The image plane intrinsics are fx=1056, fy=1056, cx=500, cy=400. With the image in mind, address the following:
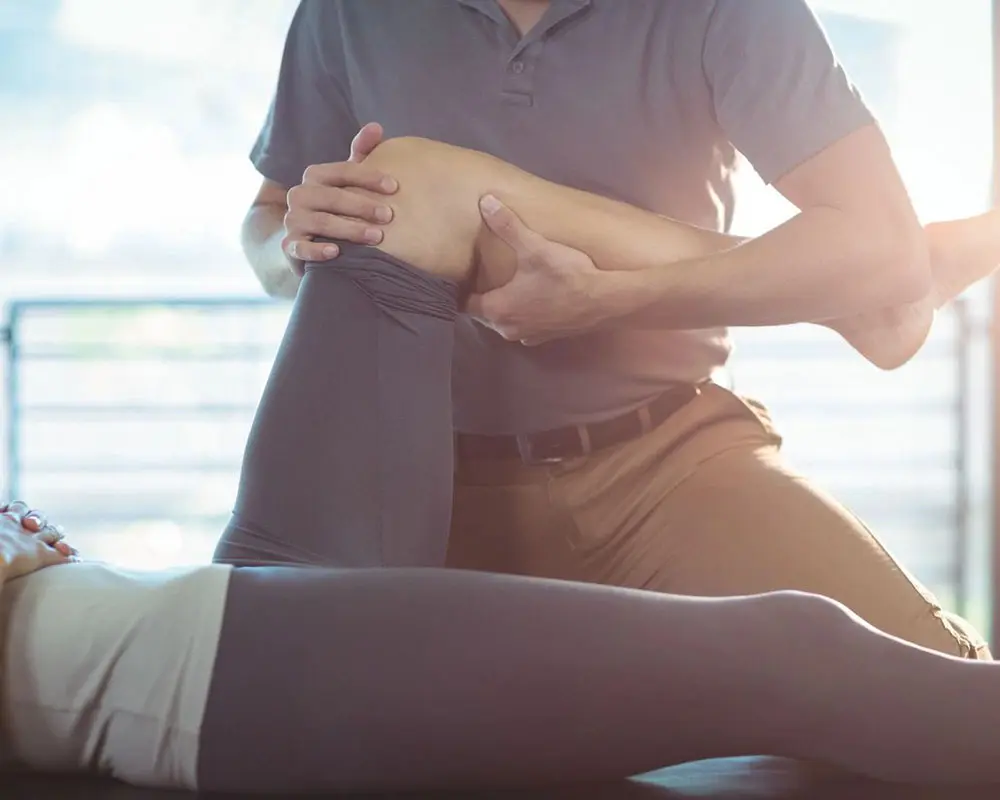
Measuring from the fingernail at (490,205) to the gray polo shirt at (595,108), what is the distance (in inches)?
11.0

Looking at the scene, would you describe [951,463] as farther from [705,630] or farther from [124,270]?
[124,270]

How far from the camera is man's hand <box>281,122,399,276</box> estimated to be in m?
1.17

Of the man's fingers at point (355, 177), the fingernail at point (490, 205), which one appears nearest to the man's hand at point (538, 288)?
the fingernail at point (490, 205)

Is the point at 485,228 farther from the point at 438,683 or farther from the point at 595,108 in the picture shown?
the point at 438,683

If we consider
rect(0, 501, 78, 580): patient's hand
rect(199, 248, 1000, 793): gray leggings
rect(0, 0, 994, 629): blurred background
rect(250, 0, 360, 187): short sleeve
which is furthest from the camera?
rect(0, 0, 994, 629): blurred background

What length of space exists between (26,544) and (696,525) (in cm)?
82

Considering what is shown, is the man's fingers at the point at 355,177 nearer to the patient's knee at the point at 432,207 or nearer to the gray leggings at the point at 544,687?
the patient's knee at the point at 432,207

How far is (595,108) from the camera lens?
142 cm

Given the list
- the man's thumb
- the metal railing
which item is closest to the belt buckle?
the man's thumb

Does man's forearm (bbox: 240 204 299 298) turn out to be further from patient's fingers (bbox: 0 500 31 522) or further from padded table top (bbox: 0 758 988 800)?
padded table top (bbox: 0 758 988 800)

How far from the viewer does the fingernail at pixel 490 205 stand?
1.19 meters

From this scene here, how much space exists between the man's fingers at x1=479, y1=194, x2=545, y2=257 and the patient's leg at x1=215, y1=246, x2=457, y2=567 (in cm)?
8

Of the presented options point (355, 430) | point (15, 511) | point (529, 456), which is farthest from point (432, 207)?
point (15, 511)

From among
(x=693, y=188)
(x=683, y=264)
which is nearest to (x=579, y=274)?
(x=683, y=264)
